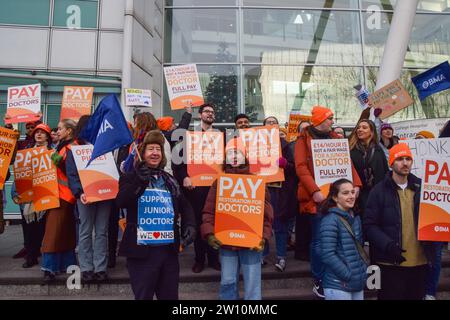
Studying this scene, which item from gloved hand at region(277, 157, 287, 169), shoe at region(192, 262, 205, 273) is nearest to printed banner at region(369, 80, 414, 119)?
gloved hand at region(277, 157, 287, 169)

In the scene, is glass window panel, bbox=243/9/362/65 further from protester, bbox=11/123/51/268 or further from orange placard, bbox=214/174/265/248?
orange placard, bbox=214/174/265/248

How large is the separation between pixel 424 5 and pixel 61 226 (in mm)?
13523

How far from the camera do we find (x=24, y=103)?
655 centimetres

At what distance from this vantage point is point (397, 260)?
341 cm

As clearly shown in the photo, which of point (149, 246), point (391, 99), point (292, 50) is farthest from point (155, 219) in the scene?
point (292, 50)

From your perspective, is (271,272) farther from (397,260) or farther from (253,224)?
(397,260)

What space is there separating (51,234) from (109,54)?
25.0ft

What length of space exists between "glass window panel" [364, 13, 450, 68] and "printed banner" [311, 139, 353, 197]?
908cm

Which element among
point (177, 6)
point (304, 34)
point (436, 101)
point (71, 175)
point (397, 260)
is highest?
point (177, 6)

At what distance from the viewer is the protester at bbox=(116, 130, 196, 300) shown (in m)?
3.12

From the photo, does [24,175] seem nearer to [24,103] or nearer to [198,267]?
A: [24,103]

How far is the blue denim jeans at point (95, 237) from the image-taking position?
4.50 m
